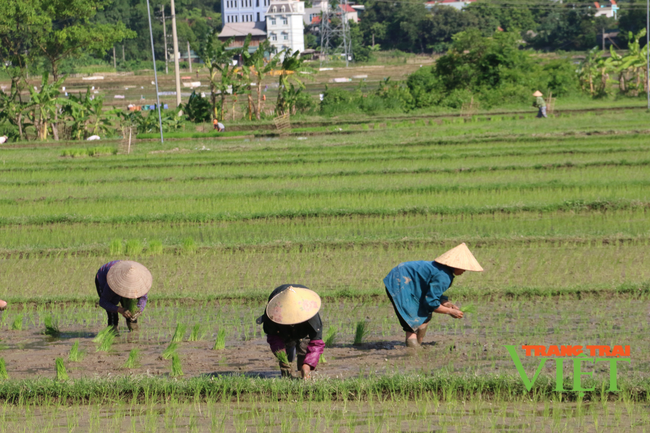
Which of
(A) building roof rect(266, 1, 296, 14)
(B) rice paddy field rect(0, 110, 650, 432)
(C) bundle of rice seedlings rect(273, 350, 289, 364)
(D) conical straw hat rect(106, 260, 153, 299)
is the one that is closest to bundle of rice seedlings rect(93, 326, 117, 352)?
(B) rice paddy field rect(0, 110, 650, 432)

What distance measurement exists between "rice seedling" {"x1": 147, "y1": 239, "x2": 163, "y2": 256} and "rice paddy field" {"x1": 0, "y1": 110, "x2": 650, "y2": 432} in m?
0.03

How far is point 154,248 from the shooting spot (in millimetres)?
9406

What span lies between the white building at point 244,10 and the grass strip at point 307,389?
254 feet

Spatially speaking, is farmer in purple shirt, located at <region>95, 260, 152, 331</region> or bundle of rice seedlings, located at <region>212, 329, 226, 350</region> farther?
farmer in purple shirt, located at <region>95, 260, 152, 331</region>

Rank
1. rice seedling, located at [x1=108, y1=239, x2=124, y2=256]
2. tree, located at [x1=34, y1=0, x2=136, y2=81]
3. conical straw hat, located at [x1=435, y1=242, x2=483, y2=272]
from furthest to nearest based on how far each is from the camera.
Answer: tree, located at [x1=34, y1=0, x2=136, y2=81] → rice seedling, located at [x1=108, y1=239, x2=124, y2=256] → conical straw hat, located at [x1=435, y1=242, x2=483, y2=272]

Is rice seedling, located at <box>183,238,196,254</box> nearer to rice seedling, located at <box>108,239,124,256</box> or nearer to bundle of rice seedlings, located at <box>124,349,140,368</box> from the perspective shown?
rice seedling, located at <box>108,239,124,256</box>

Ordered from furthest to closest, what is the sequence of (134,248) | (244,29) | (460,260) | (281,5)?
1. (244,29)
2. (281,5)
3. (134,248)
4. (460,260)

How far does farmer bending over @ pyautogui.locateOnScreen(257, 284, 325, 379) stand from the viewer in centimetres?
458

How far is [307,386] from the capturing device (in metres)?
4.65

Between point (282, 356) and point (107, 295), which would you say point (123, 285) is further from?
point (282, 356)

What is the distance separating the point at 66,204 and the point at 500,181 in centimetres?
705

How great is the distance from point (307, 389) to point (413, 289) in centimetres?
132

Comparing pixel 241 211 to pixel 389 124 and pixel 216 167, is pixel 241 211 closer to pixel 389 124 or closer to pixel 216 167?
pixel 216 167

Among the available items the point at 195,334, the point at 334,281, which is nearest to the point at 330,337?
the point at 195,334
